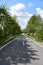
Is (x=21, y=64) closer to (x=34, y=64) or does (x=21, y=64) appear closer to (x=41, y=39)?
(x=34, y=64)

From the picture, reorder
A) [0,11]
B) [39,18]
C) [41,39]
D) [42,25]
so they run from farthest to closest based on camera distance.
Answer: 1. [39,18]
2. [42,25]
3. [41,39]
4. [0,11]

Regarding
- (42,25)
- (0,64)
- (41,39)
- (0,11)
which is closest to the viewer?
(0,64)

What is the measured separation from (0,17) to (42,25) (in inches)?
1288

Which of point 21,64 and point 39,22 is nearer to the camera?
point 21,64

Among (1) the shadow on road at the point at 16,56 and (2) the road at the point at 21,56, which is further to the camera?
(1) the shadow on road at the point at 16,56

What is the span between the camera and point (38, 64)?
448 inches

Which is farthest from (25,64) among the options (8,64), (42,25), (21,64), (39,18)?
(39,18)

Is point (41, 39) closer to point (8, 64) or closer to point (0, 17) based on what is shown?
point (0, 17)

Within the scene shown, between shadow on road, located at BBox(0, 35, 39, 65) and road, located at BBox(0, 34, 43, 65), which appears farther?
shadow on road, located at BBox(0, 35, 39, 65)

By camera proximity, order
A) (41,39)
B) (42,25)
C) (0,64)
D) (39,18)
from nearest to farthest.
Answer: (0,64) → (41,39) → (42,25) → (39,18)

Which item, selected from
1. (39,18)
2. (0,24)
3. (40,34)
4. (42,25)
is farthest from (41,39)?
(39,18)

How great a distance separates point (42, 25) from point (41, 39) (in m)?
28.8

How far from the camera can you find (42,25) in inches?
2955

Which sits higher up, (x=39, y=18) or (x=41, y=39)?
(x=39, y=18)
